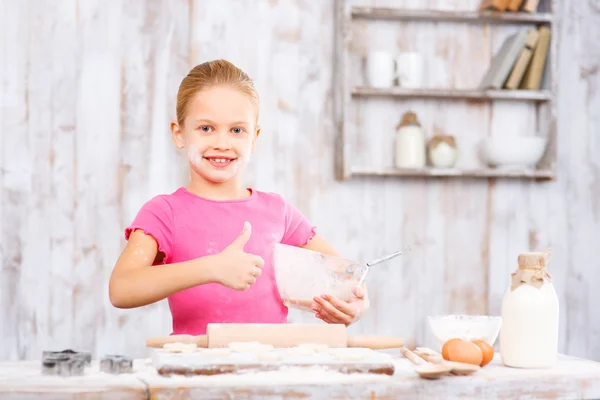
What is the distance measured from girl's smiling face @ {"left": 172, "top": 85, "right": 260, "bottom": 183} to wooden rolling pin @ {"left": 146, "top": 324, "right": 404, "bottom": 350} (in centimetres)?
42

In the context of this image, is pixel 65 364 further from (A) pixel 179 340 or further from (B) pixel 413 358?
(B) pixel 413 358

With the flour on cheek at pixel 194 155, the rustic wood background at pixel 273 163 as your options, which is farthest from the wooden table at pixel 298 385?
the rustic wood background at pixel 273 163

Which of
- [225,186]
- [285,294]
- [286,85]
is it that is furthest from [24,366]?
[286,85]

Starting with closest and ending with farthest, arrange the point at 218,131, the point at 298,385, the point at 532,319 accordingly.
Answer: the point at 298,385
the point at 532,319
the point at 218,131

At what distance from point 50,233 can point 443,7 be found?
1691 millimetres

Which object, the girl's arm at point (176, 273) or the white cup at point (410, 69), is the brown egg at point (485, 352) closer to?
the girl's arm at point (176, 273)

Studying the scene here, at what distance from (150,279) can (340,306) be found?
34 centimetres

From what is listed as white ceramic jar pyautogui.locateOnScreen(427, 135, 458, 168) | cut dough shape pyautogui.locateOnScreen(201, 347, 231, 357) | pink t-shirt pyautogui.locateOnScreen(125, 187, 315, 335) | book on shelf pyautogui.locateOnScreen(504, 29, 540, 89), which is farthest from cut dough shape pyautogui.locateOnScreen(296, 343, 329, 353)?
book on shelf pyautogui.locateOnScreen(504, 29, 540, 89)

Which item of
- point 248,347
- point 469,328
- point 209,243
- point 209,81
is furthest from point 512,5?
point 248,347

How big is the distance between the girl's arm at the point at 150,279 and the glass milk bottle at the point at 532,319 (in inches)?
19.8

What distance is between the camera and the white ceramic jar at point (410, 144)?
3.03m

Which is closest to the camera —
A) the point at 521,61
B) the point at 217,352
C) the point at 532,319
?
the point at 217,352

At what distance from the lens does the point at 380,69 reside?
9.86 feet

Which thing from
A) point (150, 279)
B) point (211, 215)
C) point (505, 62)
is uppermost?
point (505, 62)
